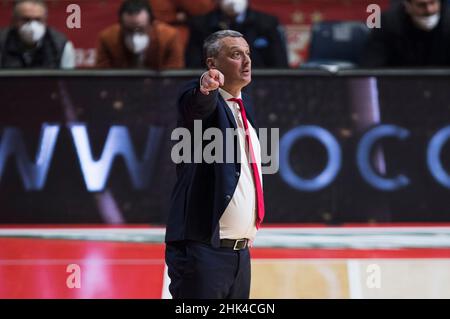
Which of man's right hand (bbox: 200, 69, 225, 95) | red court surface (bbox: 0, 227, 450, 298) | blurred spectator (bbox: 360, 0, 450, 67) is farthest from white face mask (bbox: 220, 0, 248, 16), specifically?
man's right hand (bbox: 200, 69, 225, 95)

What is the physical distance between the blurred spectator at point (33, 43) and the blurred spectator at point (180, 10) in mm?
954

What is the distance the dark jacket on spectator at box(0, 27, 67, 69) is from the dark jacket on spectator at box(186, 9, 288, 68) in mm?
1231

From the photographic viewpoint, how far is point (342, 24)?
1058 cm

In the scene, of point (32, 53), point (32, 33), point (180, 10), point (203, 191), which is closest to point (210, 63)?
point (203, 191)

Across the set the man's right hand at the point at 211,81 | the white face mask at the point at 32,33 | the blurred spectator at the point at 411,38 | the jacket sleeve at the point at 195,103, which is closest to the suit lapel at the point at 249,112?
the jacket sleeve at the point at 195,103

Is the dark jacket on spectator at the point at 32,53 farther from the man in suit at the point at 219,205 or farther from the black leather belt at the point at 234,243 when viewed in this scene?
the black leather belt at the point at 234,243

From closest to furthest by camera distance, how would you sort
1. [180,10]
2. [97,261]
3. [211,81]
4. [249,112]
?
[211,81] < [249,112] < [97,261] < [180,10]

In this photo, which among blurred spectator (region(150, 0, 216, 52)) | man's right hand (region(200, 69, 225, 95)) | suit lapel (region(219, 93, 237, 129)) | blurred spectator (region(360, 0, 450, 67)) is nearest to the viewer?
man's right hand (region(200, 69, 225, 95))

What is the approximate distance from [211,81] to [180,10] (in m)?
5.26

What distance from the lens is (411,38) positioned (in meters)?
9.98

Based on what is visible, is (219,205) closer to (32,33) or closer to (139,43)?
(139,43)

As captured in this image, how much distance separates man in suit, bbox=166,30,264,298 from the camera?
19.3 ft

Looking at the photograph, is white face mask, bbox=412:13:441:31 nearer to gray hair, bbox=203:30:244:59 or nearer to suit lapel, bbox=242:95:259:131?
suit lapel, bbox=242:95:259:131

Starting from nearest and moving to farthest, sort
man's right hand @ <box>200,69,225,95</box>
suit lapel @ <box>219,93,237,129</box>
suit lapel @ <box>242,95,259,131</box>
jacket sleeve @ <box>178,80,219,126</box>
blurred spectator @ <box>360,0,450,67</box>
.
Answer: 1. man's right hand @ <box>200,69,225,95</box>
2. jacket sleeve @ <box>178,80,219,126</box>
3. suit lapel @ <box>219,93,237,129</box>
4. suit lapel @ <box>242,95,259,131</box>
5. blurred spectator @ <box>360,0,450,67</box>
